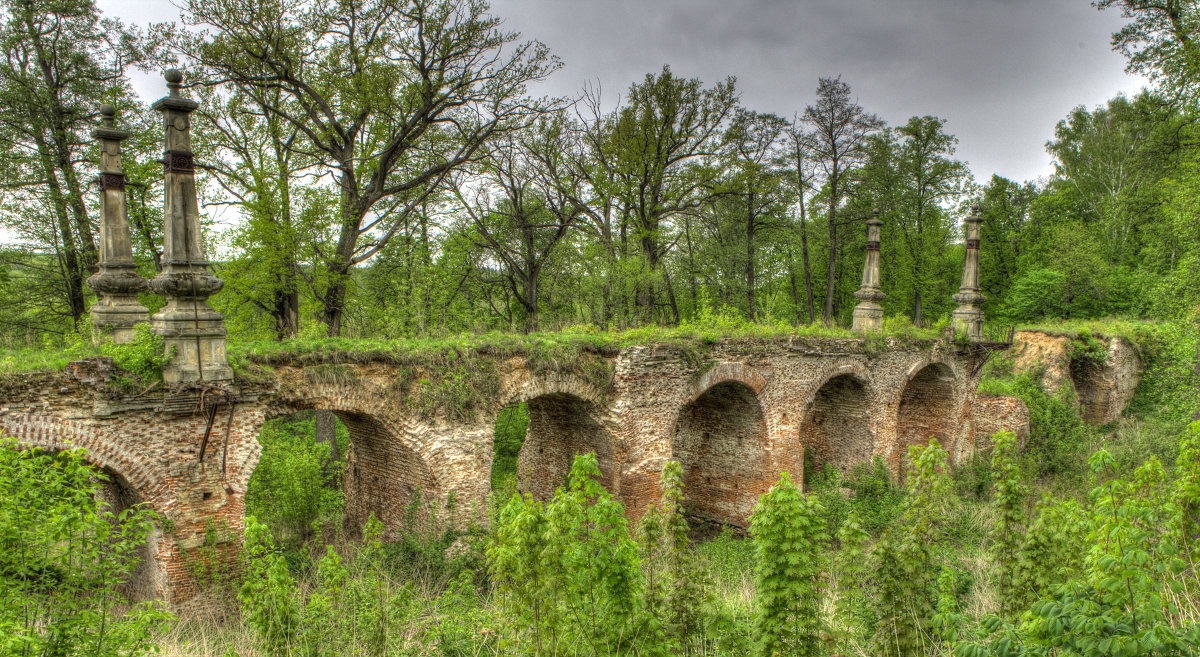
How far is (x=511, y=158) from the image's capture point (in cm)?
2102

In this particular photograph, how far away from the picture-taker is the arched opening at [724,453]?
478 inches

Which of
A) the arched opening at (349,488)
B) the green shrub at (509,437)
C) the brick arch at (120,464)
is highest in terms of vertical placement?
the brick arch at (120,464)

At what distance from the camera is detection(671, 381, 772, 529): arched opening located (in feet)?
39.9

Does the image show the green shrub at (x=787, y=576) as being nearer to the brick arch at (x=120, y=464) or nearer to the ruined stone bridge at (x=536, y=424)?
the ruined stone bridge at (x=536, y=424)

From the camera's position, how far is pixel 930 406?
52.7 ft

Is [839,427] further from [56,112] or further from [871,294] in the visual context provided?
[56,112]

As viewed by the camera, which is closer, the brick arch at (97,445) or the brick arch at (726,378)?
the brick arch at (97,445)

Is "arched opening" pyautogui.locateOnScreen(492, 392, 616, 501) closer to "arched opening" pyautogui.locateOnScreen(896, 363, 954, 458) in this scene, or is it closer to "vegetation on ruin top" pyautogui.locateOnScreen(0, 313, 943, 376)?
"vegetation on ruin top" pyautogui.locateOnScreen(0, 313, 943, 376)

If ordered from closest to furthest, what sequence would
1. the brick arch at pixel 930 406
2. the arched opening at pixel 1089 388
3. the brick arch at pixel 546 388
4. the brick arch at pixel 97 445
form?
the brick arch at pixel 97 445 → the brick arch at pixel 546 388 → the brick arch at pixel 930 406 → the arched opening at pixel 1089 388

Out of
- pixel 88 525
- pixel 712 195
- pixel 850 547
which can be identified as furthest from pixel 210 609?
pixel 712 195

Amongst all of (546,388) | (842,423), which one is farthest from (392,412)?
(842,423)

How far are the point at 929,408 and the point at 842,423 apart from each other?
330 cm

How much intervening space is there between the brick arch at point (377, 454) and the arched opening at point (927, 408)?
39.7ft

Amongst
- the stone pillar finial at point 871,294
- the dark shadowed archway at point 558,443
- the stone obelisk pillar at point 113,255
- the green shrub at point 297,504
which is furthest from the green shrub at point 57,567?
the stone pillar finial at point 871,294
